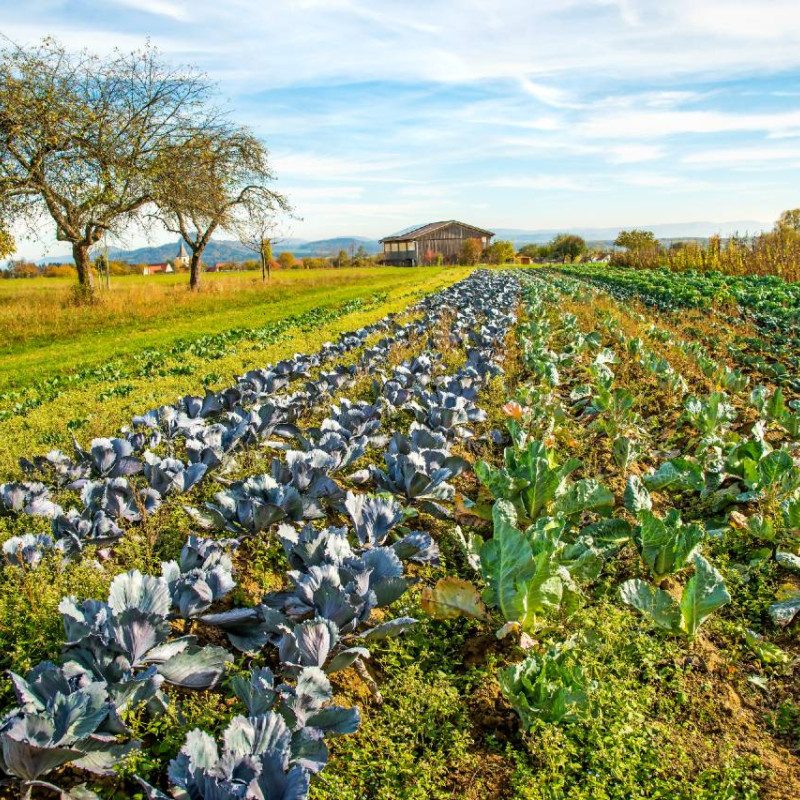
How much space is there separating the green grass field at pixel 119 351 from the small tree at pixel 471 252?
4760 cm

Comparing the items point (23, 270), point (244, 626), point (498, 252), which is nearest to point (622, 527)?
point (244, 626)

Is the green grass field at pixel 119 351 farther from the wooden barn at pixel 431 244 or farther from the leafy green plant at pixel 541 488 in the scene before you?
the wooden barn at pixel 431 244

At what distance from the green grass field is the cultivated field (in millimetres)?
679

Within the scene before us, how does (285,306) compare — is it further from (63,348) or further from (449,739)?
(449,739)

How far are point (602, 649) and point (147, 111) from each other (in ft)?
73.8

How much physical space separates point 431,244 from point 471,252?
7.94m

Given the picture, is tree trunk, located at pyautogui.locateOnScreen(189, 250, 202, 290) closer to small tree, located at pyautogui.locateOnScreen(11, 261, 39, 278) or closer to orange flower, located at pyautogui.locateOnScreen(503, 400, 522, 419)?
orange flower, located at pyautogui.locateOnScreen(503, 400, 522, 419)

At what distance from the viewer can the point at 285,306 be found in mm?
20484

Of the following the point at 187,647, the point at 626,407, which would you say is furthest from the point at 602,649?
the point at 626,407

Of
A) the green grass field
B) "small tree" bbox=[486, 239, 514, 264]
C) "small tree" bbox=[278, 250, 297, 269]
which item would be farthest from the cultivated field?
"small tree" bbox=[278, 250, 297, 269]

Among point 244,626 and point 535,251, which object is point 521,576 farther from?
point 535,251

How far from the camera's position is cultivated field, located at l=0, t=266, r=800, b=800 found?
1.96 meters

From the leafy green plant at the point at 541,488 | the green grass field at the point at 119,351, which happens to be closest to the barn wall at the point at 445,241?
the green grass field at the point at 119,351

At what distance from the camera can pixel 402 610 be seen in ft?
9.43
